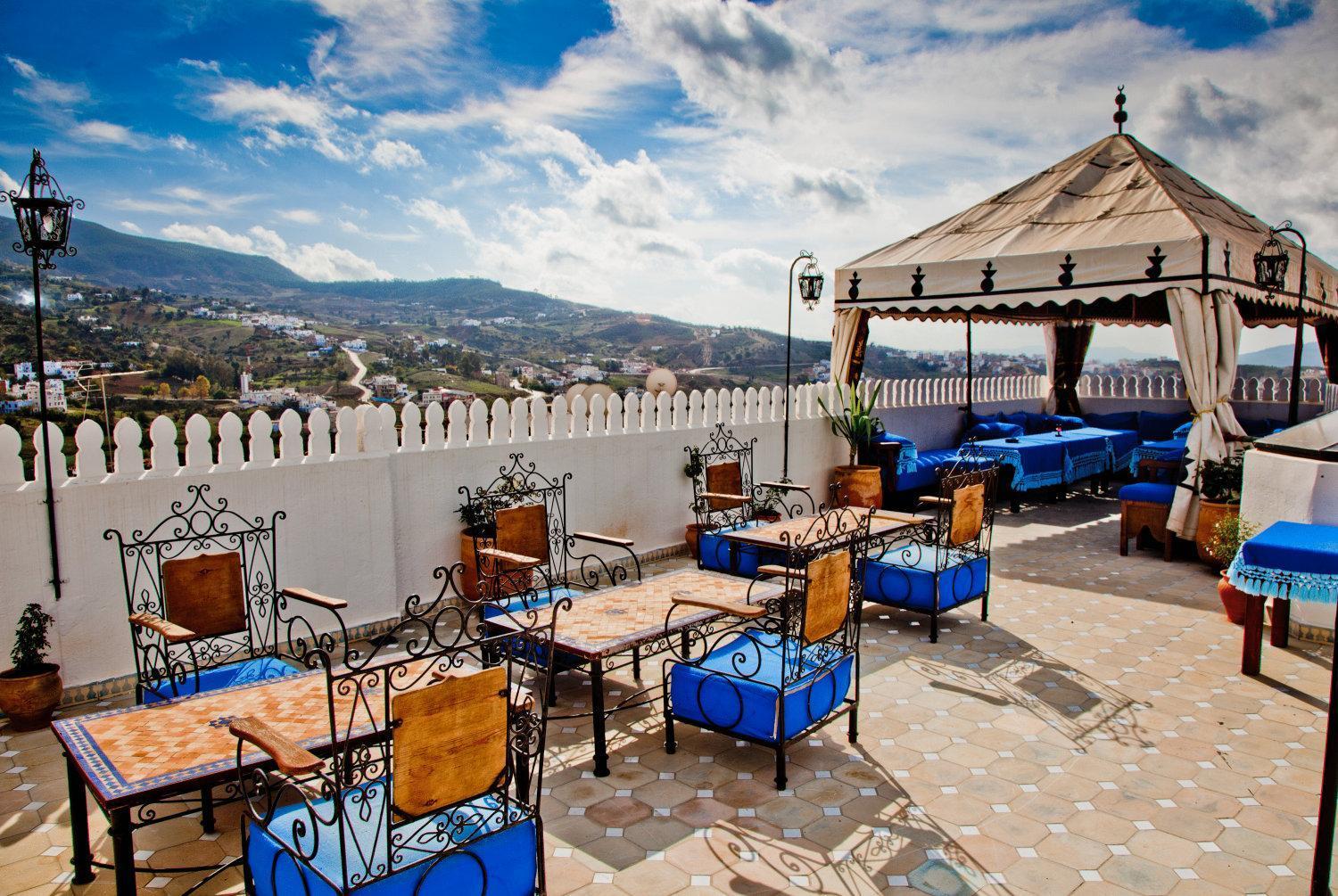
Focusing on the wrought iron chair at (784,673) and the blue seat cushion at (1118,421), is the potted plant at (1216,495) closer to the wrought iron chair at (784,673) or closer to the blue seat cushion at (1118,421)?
the wrought iron chair at (784,673)

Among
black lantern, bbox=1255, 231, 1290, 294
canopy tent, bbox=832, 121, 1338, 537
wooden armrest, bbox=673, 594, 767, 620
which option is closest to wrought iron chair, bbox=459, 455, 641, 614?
wooden armrest, bbox=673, 594, 767, 620

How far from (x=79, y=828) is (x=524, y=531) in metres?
3.05

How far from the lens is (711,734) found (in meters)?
4.39

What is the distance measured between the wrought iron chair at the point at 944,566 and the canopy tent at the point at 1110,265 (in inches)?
113

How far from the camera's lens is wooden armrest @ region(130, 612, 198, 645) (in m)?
3.69

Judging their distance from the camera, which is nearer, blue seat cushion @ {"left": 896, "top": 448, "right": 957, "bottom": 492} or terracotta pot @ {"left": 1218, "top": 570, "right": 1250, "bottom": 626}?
terracotta pot @ {"left": 1218, "top": 570, "right": 1250, "bottom": 626}

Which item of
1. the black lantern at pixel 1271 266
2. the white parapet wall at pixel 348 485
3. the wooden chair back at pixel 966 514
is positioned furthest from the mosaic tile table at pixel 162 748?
the black lantern at pixel 1271 266

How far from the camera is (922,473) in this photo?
34.6 feet

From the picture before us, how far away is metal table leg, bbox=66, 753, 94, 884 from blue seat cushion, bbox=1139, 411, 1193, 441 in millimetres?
14262

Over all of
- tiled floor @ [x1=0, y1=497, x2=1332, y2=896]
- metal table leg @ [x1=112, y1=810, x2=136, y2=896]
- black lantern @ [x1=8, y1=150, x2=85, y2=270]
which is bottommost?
tiled floor @ [x1=0, y1=497, x2=1332, y2=896]

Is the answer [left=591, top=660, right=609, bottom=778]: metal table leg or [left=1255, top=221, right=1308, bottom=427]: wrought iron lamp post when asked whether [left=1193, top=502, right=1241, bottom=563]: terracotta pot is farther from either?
[left=591, top=660, right=609, bottom=778]: metal table leg

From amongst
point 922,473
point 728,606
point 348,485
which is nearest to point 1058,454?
point 922,473

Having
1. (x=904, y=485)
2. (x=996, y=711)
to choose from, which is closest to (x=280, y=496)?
(x=996, y=711)

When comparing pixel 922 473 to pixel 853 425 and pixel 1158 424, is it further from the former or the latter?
pixel 1158 424
